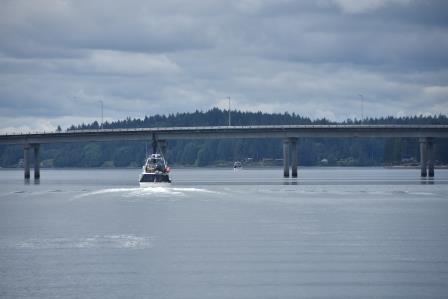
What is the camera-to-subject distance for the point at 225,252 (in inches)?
2173

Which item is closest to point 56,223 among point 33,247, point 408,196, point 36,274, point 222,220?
point 222,220

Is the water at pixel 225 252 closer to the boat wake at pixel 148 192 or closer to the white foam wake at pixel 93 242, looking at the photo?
the white foam wake at pixel 93 242

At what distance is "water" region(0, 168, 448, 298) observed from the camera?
137 ft

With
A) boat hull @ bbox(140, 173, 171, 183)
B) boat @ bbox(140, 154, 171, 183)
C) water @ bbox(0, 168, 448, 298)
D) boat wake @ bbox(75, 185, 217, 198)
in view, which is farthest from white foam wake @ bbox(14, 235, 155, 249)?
boat @ bbox(140, 154, 171, 183)

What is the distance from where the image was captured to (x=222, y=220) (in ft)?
266

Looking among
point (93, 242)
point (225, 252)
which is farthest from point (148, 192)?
point (225, 252)

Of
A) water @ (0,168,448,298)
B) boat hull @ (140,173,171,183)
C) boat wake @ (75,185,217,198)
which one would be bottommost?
water @ (0,168,448,298)

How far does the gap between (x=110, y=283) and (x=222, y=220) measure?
126 ft

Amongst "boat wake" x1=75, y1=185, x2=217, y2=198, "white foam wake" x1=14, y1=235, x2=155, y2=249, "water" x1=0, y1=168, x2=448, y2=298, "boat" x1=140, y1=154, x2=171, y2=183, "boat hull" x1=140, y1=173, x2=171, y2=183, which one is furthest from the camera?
"boat" x1=140, y1=154, x2=171, y2=183

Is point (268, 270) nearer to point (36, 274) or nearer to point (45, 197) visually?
point (36, 274)

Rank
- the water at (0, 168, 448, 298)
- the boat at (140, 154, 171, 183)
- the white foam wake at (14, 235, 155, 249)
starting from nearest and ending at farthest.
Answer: the water at (0, 168, 448, 298)
the white foam wake at (14, 235, 155, 249)
the boat at (140, 154, 171, 183)

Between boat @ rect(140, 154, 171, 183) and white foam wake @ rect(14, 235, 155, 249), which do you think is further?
boat @ rect(140, 154, 171, 183)

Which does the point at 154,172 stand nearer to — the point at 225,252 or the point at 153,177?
the point at 153,177

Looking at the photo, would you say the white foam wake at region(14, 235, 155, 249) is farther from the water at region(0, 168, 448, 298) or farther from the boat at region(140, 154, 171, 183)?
the boat at region(140, 154, 171, 183)
